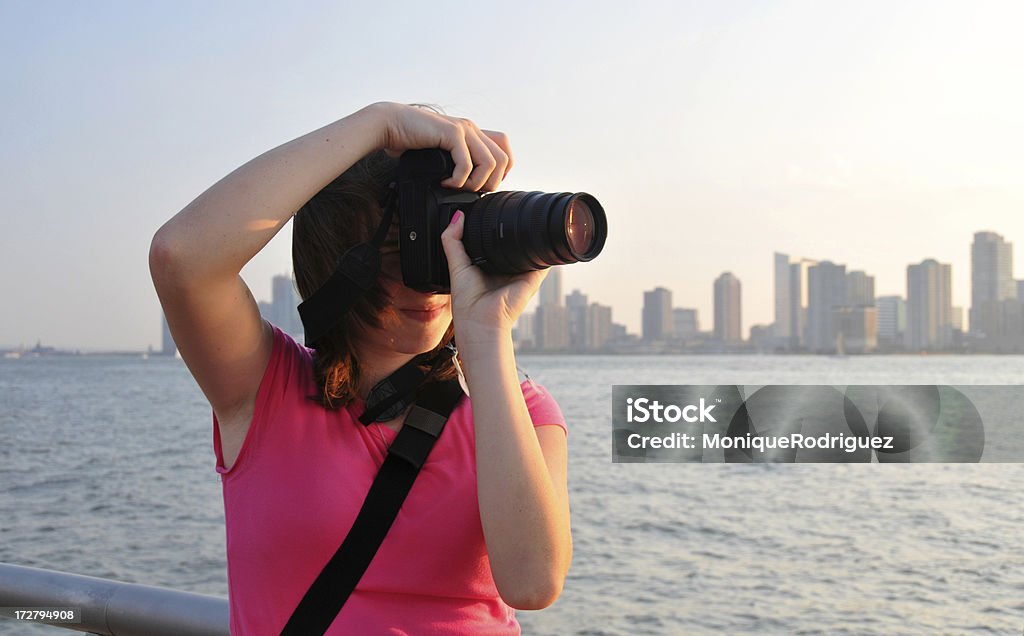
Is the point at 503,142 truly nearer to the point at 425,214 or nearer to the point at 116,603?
the point at 425,214

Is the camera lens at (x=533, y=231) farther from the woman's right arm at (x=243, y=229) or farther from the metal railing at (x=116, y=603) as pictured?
the metal railing at (x=116, y=603)

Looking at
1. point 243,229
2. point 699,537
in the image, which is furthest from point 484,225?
point 699,537

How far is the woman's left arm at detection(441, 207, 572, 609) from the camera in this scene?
3.58 feet

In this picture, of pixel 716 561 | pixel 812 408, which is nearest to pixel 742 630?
pixel 716 561

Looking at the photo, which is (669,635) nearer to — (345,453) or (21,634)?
(21,634)

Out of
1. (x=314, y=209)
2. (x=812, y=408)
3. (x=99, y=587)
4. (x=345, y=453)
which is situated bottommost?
(x=812, y=408)

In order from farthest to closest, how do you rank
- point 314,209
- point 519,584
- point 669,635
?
point 669,635 < point 314,209 < point 519,584

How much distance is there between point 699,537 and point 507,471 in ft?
39.0

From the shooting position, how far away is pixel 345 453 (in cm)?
117

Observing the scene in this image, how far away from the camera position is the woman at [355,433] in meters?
1.09

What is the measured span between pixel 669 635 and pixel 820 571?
3.81 meters

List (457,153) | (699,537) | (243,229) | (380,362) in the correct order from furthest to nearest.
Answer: (699,537), (380,362), (457,153), (243,229)

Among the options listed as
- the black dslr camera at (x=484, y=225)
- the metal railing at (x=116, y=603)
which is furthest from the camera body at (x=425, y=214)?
the metal railing at (x=116, y=603)

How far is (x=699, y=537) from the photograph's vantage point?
40.7ft
